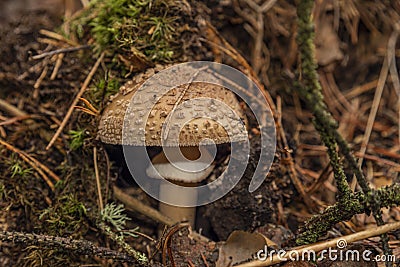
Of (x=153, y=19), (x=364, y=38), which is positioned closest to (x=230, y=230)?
(x=153, y=19)

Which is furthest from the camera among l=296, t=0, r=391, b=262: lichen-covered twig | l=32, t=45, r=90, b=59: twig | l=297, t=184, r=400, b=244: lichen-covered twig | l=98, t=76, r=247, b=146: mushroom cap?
l=32, t=45, r=90, b=59: twig

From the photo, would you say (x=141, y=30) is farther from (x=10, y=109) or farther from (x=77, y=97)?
(x=10, y=109)

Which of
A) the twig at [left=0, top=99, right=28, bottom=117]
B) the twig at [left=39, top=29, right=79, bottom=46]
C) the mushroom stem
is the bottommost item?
the mushroom stem

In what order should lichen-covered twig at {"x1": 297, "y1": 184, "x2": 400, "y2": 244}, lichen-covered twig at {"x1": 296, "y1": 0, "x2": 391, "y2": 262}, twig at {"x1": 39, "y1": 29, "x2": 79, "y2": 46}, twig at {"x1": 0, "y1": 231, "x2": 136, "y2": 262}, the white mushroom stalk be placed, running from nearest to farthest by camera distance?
lichen-covered twig at {"x1": 296, "y1": 0, "x2": 391, "y2": 262} < lichen-covered twig at {"x1": 297, "y1": 184, "x2": 400, "y2": 244} < twig at {"x1": 0, "y1": 231, "x2": 136, "y2": 262} < the white mushroom stalk < twig at {"x1": 39, "y1": 29, "x2": 79, "y2": 46}

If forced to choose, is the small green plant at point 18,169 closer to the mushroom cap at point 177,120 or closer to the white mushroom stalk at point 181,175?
the mushroom cap at point 177,120

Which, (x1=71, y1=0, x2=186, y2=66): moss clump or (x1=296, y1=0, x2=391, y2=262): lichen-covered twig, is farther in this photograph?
(x1=71, y1=0, x2=186, y2=66): moss clump

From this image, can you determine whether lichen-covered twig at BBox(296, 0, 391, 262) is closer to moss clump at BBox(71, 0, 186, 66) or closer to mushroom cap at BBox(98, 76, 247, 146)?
mushroom cap at BBox(98, 76, 247, 146)

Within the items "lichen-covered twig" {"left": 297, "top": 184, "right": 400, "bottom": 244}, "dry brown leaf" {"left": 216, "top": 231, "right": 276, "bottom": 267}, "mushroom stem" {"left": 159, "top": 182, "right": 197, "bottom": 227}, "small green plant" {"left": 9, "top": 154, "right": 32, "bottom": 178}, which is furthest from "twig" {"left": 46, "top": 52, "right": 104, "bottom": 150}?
"lichen-covered twig" {"left": 297, "top": 184, "right": 400, "bottom": 244}
